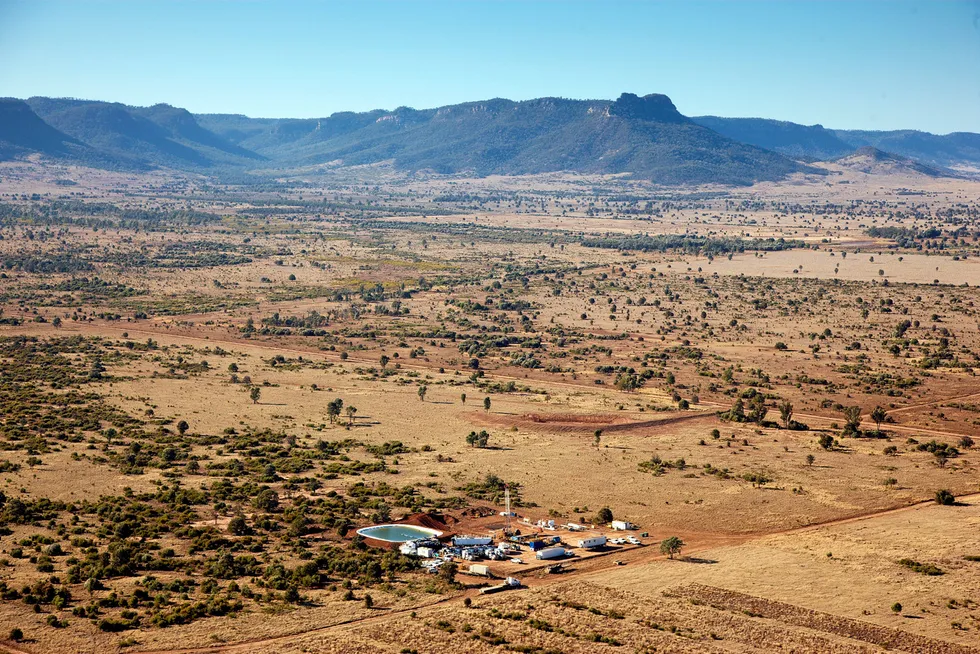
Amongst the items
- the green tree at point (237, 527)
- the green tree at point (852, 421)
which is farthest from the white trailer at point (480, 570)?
the green tree at point (852, 421)

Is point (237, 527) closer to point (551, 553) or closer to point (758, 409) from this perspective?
point (551, 553)

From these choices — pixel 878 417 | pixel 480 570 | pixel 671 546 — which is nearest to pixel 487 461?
pixel 671 546

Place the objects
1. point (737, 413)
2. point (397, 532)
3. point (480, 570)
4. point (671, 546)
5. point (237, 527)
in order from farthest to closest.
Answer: point (737, 413)
point (237, 527)
point (397, 532)
point (671, 546)
point (480, 570)

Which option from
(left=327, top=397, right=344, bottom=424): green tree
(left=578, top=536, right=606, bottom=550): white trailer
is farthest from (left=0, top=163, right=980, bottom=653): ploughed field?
(left=578, top=536, right=606, bottom=550): white trailer

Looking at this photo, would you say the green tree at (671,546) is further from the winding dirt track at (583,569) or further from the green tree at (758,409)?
the green tree at (758,409)

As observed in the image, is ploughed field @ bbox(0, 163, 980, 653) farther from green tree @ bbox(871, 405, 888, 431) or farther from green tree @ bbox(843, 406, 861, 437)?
green tree @ bbox(871, 405, 888, 431)

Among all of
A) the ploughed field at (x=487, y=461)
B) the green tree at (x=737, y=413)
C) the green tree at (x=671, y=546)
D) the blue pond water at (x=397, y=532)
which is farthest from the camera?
the green tree at (x=737, y=413)

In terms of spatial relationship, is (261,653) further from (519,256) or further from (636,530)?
(519,256)
